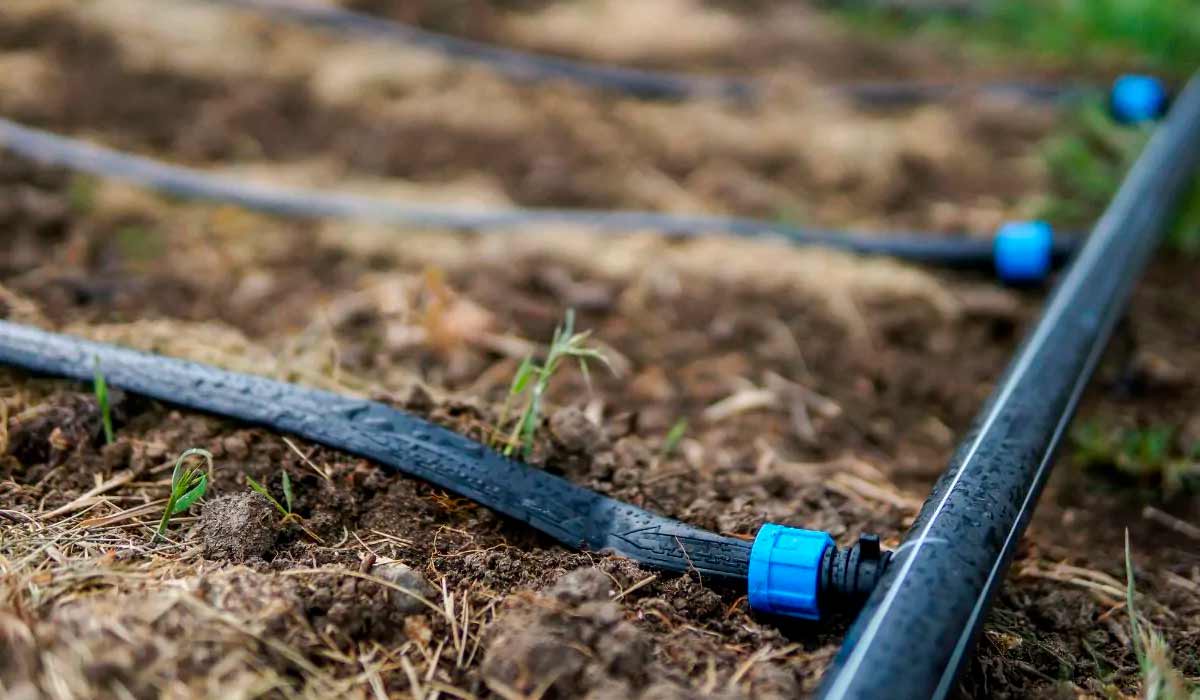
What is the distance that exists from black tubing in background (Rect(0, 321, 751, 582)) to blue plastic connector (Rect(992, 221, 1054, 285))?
1.45m

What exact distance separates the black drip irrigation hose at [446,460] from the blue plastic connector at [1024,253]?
1437 millimetres

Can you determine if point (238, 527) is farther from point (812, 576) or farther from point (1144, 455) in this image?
point (1144, 455)

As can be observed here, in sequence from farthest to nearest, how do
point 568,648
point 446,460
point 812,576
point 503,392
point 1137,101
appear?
1. point 1137,101
2. point 503,392
3. point 446,460
4. point 812,576
5. point 568,648

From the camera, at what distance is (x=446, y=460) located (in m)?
1.54

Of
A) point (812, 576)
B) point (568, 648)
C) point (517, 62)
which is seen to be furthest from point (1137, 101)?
point (568, 648)

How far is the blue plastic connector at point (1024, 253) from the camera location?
8.12 ft

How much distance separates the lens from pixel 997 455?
1438 mm

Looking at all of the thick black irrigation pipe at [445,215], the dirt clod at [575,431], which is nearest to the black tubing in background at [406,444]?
the dirt clod at [575,431]

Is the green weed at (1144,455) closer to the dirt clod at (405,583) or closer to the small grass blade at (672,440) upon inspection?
the small grass blade at (672,440)

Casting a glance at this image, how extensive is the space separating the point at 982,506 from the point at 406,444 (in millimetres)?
826

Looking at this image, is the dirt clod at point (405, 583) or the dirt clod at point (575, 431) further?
the dirt clod at point (575, 431)

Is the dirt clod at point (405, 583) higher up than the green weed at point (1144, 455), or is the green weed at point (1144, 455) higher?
the green weed at point (1144, 455)

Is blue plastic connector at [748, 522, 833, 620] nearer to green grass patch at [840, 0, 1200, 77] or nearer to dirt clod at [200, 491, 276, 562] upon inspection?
dirt clod at [200, 491, 276, 562]

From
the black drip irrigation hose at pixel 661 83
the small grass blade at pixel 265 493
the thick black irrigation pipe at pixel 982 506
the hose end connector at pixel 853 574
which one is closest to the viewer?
the thick black irrigation pipe at pixel 982 506
